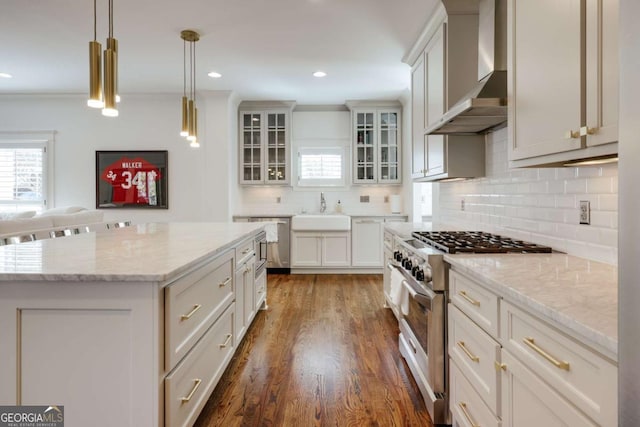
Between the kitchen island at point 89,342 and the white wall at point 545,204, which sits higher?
the white wall at point 545,204

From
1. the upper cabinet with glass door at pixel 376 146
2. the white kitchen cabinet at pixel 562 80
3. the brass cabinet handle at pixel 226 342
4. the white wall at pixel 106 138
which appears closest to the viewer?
the white kitchen cabinet at pixel 562 80

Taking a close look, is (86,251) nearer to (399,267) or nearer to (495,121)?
(399,267)

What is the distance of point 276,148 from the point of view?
18.9ft

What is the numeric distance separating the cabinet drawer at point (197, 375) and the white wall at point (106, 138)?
3520 mm

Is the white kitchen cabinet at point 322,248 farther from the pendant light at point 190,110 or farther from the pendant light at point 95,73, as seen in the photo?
the pendant light at point 95,73

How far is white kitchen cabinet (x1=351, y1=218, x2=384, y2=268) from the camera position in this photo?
5.41 meters

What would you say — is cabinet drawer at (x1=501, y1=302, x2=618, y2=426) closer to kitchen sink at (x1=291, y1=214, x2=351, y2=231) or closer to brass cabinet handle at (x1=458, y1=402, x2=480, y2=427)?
brass cabinet handle at (x1=458, y1=402, x2=480, y2=427)

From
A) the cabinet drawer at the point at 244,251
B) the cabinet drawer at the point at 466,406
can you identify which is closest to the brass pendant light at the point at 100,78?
the cabinet drawer at the point at 244,251

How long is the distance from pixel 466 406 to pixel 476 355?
0.28 m

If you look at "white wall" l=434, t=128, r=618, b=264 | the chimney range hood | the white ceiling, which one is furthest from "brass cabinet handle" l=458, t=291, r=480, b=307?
the white ceiling

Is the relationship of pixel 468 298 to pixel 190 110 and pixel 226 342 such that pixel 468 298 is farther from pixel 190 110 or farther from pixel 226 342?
pixel 190 110

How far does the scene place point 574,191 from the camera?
175 cm

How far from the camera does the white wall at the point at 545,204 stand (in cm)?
155

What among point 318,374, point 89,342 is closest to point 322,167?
point 318,374
